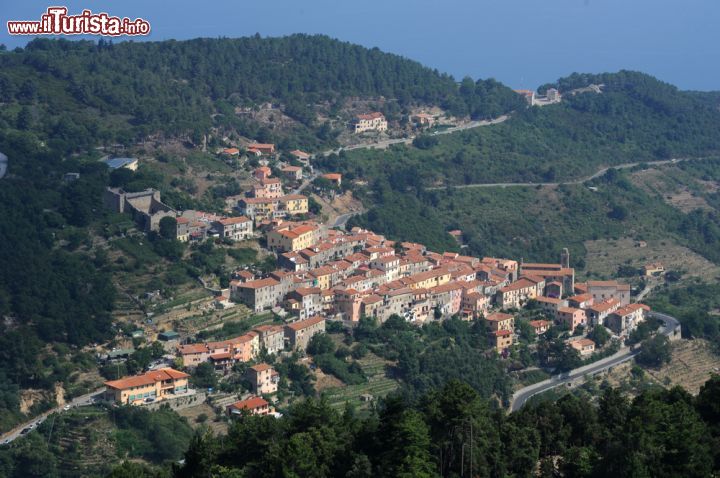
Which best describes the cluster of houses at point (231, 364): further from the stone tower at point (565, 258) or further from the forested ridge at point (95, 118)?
the stone tower at point (565, 258)

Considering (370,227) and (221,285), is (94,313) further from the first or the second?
(370,227)

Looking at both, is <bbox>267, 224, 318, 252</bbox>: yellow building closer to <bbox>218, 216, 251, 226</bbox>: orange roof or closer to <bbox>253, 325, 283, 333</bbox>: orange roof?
<bbox>218, 216, 251, 226</bbox>: orange roof

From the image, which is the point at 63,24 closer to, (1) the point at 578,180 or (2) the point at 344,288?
(2) the point at 344,288

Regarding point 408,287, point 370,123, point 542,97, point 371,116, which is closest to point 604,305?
point 408,287

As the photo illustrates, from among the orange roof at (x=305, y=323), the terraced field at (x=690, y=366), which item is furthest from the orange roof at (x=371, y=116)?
the orange roof at (x=305, y=323)

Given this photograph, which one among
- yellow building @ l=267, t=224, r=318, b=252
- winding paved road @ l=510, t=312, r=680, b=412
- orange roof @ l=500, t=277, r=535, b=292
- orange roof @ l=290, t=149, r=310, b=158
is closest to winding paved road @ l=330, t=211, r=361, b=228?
orange roof @ l=290, t=149, r=310, b=158
